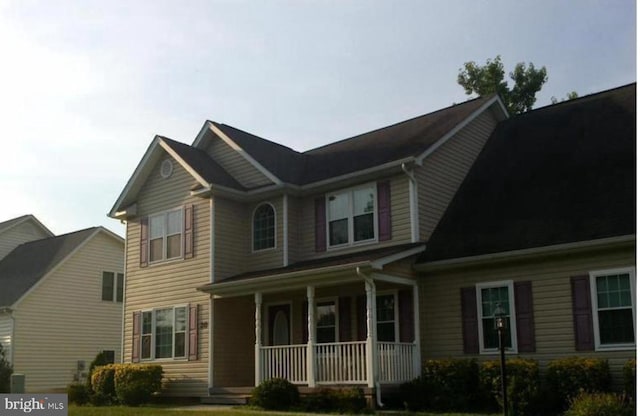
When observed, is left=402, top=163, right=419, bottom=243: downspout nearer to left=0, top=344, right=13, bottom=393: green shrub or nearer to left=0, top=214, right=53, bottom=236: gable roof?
left=0, top=344, right=13, bottom=393: green shrub

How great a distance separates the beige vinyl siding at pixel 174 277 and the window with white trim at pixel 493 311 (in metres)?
7.45

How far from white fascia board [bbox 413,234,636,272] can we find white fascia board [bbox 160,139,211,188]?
259 inches

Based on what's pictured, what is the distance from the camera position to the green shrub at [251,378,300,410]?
57.5 ft

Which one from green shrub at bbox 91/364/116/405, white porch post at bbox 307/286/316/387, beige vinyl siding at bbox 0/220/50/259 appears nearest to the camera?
white porch post at bbox 307/286/316/387

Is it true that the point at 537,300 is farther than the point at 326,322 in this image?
No

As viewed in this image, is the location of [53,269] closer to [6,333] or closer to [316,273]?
[6,333]

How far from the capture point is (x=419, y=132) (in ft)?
70.6

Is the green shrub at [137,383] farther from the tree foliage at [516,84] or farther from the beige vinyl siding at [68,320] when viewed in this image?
the tree foliage at [516,84]

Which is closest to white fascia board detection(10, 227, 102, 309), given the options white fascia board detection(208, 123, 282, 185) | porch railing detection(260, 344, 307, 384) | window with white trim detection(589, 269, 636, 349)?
white fascia board detection(208, 123, 282, 185)

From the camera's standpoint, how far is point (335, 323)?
20016mm

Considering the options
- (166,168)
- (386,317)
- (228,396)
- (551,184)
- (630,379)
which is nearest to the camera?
(630,379)

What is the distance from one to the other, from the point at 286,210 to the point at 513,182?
5.97 metres

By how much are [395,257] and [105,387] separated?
9.33 m

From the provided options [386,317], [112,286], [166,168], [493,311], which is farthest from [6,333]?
[493,311]
